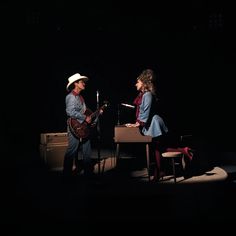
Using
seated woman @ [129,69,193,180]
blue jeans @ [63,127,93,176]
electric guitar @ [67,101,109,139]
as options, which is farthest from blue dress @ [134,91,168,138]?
blue jeans @ [63,127,93,176]

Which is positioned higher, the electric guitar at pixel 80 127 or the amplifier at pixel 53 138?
the electric guitar at pixel 80 127

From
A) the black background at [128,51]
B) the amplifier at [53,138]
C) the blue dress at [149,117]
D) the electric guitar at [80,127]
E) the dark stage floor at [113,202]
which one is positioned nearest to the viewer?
the dark stage floor at [113,202]

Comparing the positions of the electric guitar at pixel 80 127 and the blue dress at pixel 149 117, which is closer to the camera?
the blue dress at pixel 149 117

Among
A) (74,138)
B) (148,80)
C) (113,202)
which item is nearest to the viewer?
(113,202)

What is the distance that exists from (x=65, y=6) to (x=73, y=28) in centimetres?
59

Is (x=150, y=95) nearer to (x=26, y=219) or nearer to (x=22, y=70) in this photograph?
(x=26, y=219)

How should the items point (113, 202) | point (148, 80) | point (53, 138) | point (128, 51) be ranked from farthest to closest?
1. point (128, 51)
2. point (53, 138)
3. point (148, 80)
4. point (113, 202)

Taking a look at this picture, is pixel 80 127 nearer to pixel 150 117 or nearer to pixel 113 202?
pixel 150 117

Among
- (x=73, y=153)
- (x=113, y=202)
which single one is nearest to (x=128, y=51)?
(x=73, y=153)

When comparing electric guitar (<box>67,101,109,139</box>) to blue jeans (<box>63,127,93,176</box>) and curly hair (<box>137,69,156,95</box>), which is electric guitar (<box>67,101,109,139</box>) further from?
curly hair (<box>137,69,156,95</box>)

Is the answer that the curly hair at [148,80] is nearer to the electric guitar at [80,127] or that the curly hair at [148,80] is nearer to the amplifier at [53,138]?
the electric guitar at [80,127]

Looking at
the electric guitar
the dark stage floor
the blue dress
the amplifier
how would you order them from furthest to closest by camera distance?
the amplifier < the electric guitar < the blue dress < the dark stage floor

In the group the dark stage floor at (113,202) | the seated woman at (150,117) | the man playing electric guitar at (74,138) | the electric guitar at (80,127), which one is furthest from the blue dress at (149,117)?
the man playing electric guitar at (74,138)

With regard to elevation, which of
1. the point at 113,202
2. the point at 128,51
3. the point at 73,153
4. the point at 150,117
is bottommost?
the point at 113,202
